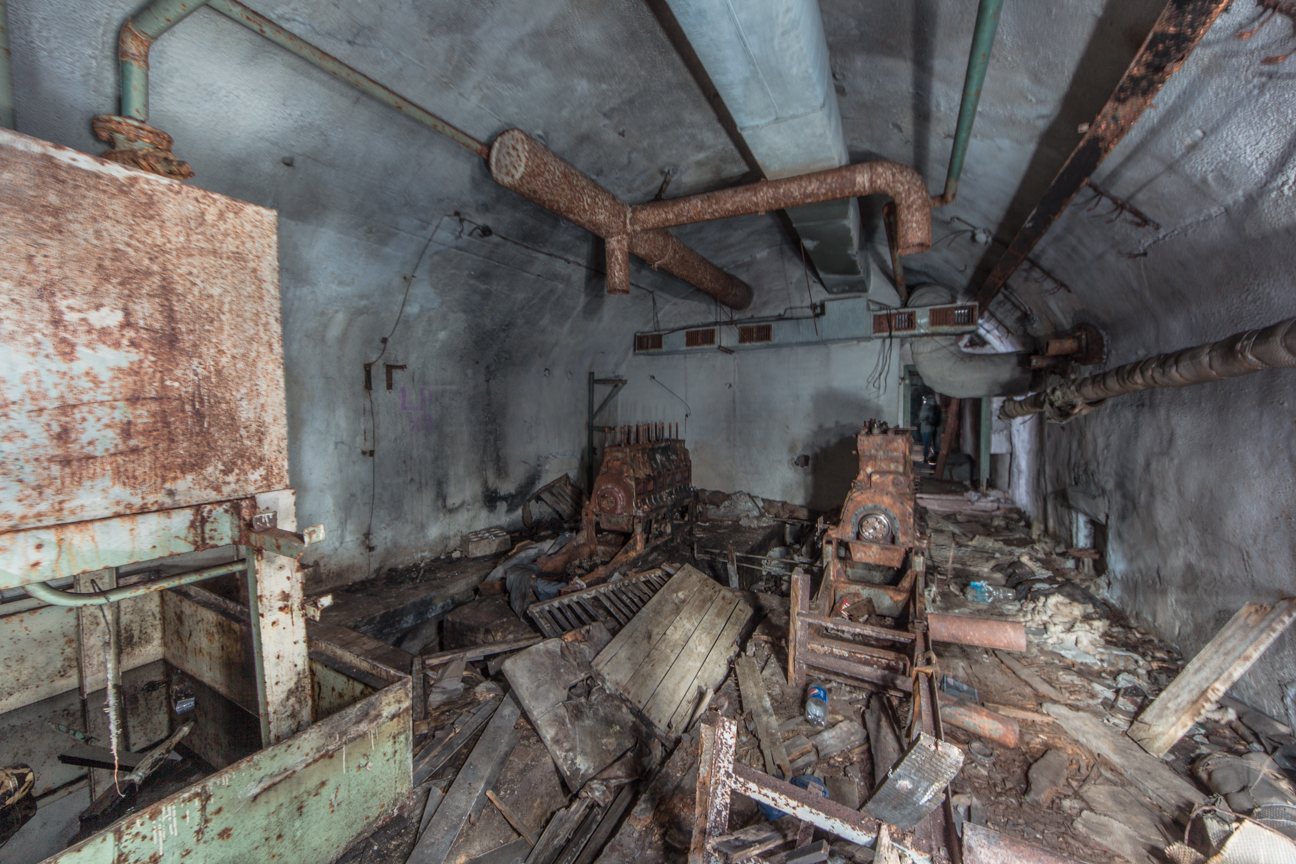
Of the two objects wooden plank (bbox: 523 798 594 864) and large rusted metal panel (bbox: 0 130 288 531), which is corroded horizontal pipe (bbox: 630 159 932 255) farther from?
wooden plank (bbox: 523 798 594 864)

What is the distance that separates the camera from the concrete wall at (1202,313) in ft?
7.86

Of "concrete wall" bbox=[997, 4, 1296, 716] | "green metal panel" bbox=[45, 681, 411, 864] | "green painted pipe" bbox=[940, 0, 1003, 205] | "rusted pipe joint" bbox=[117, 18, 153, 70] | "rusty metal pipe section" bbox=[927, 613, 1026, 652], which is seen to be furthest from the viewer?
"rusty metal pipe section" bbox=[927, 613, 1026, 652]

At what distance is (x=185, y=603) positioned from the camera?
9.70 feet

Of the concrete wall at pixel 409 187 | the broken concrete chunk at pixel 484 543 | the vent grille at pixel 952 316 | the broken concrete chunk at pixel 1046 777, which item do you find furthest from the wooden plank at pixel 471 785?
the vent grille at pixel 952 316

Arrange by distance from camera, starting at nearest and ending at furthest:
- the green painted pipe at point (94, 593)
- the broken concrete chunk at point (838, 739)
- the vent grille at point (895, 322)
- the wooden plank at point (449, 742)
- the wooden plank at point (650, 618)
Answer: the green painted pipe at point (94, 593) < the wooden plank at point (449, 742) < the broken concrete chunk at point (838, 739) < the wooden plank at point (650, 618) < the vent grille at point (895, 322)

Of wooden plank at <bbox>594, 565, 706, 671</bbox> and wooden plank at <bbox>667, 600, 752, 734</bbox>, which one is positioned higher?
wooden plank at <bbox>594, 565, 706, 671</bbox>

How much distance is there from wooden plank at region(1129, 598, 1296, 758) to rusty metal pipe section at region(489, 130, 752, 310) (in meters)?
4.85

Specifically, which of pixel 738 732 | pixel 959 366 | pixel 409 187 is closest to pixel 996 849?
pixel 738 732

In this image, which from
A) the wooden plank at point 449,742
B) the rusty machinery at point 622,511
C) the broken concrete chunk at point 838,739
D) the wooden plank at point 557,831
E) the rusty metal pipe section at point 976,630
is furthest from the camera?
the rusty machinery at point 622,511

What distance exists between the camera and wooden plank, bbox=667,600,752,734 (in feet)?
11.4

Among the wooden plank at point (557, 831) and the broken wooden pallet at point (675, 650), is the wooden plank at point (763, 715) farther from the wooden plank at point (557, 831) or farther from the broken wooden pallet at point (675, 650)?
the wooden plank at point (557, 831)

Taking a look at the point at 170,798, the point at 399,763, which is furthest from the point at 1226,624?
the point at 170,798

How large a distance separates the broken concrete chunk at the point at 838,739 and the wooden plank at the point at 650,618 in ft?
4.37

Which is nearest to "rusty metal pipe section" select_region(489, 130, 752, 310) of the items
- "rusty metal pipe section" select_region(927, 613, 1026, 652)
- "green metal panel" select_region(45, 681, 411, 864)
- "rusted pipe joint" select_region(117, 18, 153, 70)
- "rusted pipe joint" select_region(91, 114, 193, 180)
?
"rusted pipe joint" select_region(117, 18, 153, 70)
